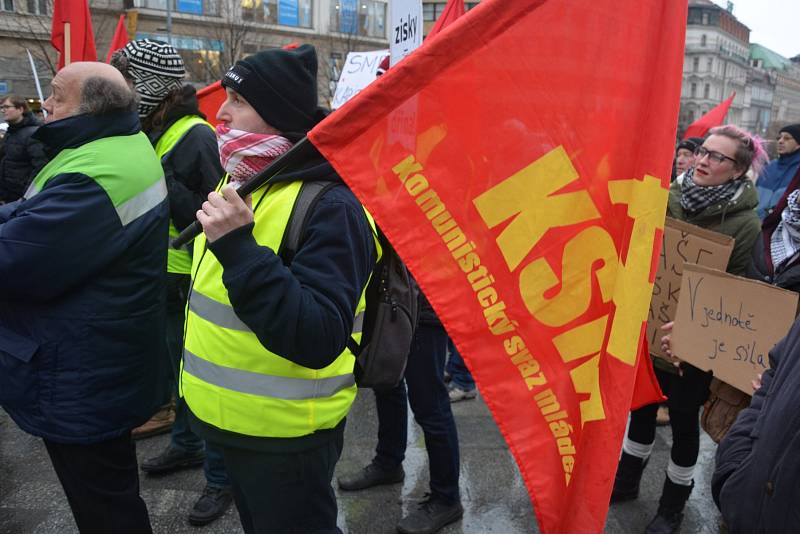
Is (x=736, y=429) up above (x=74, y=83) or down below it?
below

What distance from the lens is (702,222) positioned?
284 centimetres

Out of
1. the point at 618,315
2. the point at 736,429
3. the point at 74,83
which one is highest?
the point at 74,83

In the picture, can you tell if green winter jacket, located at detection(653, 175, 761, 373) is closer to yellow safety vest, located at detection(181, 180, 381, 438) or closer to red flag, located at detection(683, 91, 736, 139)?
yellow safety vest, located at detection(181, 180, 381, 438)

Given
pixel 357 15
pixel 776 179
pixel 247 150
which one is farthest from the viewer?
pixel 357 15

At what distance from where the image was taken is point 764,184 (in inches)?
273

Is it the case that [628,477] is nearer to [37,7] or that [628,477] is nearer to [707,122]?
[707,122]

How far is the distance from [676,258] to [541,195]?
60.6 inches

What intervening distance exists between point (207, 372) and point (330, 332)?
18.1 inches

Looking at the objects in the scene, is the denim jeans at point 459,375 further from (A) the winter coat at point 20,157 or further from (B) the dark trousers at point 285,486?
(A) the winter coat at point 20,157

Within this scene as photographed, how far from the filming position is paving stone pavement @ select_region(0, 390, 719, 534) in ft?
9.72

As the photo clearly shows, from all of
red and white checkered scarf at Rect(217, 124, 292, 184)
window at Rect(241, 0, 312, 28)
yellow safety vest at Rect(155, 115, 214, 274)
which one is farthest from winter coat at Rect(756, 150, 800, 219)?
window at Rect(241, 0, 312, 28)

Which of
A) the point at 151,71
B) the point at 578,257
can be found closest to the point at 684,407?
the point at 578,257

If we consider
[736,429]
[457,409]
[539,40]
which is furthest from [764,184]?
[539,40]

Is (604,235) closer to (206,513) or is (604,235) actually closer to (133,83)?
(206,513)
